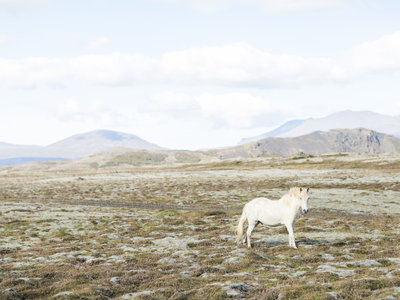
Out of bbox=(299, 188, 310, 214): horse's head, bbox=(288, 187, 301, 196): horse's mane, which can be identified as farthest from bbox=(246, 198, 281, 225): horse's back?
bbox=(299, 188, 310, 214): horse's head

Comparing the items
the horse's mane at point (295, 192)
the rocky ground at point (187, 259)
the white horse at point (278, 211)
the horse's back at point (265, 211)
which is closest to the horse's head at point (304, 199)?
the white horse at point (278, 211)

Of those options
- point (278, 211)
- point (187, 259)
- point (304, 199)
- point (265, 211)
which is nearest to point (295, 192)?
point (304, 199)

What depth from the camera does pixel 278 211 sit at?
889 inches

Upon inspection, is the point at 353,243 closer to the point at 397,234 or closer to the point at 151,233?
the point at 397,234

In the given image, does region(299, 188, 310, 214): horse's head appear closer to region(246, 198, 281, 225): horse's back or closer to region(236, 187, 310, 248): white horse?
region(236, 187, 310, 248): white horse

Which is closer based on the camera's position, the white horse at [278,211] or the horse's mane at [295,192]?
the horse's mane at [295,192]

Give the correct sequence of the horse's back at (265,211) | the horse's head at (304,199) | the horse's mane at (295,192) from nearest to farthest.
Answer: the horse's head at (304,199) → the horse's mane at (295,192) → the horse's back at (265,211)

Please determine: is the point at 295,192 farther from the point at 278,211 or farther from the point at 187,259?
the point at 187,259

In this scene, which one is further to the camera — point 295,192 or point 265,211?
point 265,211

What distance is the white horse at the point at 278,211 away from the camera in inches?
871

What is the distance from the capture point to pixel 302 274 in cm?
1623

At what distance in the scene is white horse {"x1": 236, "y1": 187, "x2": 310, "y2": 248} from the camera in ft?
72.6

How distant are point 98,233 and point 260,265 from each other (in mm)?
16797

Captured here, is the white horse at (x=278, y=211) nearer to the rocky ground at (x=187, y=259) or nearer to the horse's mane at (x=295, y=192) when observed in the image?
the horse's mane at (x=295, y=192)
